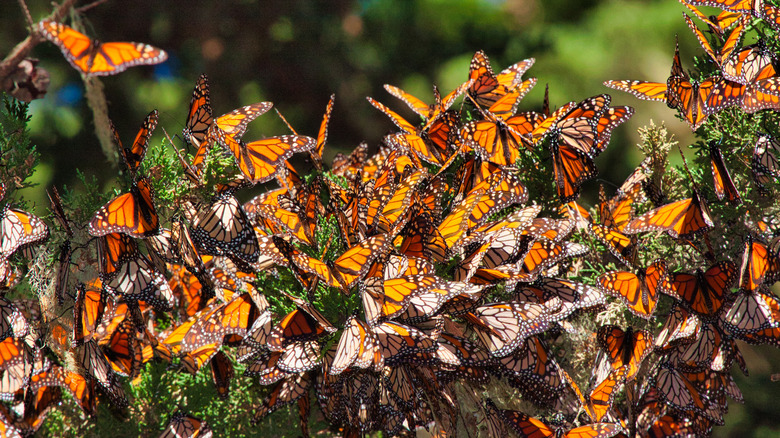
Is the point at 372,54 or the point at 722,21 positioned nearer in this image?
the point at 722,21

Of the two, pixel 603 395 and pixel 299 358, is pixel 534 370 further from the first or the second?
pixel 299 358

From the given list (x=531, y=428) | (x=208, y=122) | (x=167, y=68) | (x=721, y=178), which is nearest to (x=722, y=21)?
(x=721, y=178)

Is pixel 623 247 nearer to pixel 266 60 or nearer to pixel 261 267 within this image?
pixel 261 267

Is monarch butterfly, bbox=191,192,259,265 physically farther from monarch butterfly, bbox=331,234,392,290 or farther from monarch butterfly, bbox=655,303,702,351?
monarch butterfly, bbox=655,303,702,351

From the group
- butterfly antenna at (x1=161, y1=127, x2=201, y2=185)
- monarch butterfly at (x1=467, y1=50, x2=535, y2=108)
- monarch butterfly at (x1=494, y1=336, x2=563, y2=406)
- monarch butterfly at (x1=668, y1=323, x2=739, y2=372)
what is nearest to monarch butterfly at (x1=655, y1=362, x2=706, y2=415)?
monarch butterfly at (x1=668, y1=323, x2=739, y2=372)

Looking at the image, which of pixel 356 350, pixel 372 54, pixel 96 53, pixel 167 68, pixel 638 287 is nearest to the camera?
pixel 96 53

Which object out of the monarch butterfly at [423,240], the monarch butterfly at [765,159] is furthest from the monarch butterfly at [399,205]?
the monarch butterfly at [765,159]
